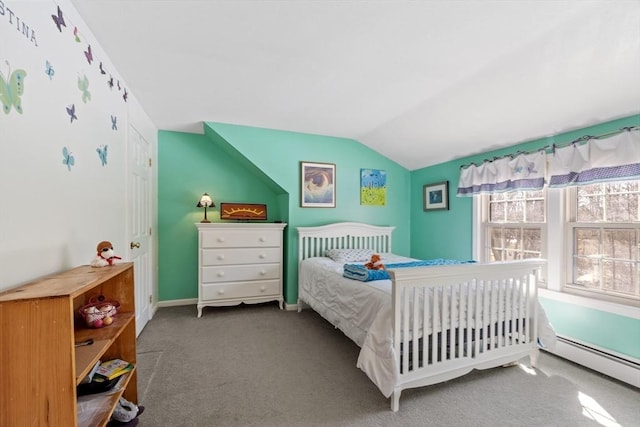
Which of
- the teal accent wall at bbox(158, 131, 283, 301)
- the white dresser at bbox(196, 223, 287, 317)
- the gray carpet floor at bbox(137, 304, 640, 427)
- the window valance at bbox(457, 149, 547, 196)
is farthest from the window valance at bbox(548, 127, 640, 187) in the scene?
the teal accent wall at bbox(158, 131, 283, 301)

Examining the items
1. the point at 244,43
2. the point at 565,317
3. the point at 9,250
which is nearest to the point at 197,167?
the point at 244,43

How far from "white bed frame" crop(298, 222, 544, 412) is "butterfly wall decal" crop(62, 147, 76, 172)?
184cm

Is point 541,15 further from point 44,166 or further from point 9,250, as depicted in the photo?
point 9,250

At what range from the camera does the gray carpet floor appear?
A: 1.65 m

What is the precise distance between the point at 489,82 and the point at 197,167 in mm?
3436

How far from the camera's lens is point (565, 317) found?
8.09 feet

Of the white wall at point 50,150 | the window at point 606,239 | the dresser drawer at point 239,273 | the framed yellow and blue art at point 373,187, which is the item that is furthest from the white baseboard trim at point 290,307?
the window at point 606,239

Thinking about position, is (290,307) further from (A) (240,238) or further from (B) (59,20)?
(B) (59,20)

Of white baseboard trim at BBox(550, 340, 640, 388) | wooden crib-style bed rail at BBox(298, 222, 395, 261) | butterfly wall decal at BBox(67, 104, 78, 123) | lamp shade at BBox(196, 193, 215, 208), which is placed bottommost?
white baseboard trim at BBox(550, 340, 640, 388)

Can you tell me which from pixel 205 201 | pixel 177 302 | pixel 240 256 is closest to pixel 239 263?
pixel 240 256

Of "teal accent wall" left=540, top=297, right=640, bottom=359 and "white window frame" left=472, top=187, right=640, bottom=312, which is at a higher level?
"white window frame" left=472, top=187, right=640, bottom=312

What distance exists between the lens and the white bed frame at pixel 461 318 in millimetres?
1739

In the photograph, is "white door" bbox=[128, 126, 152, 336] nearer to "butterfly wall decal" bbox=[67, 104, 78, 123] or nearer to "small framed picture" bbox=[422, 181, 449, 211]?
"butterfly wall decal" bbox=[67, 104, 78, 123]

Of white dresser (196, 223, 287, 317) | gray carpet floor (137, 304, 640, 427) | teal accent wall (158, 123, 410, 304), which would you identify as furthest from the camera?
teal accent wall (158, 123, 410, 304)
